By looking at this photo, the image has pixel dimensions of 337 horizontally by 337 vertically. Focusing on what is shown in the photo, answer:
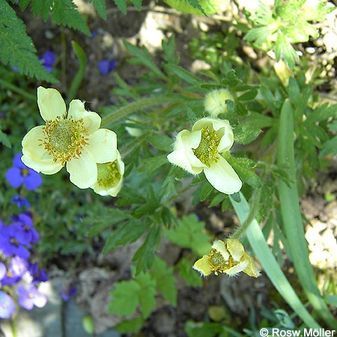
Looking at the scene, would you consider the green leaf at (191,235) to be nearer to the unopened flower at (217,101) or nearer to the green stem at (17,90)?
the green stem at (17,90)

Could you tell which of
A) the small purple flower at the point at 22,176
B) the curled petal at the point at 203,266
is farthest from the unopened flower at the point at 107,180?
the small purple flower at the point at 22,176

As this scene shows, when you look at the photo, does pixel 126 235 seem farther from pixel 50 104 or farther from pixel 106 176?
pixel 50 104

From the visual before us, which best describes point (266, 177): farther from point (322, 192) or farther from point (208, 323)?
point (208, 323)

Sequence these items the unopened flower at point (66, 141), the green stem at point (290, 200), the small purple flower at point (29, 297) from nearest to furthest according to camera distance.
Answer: the unopened flower at point (66, 141) → the green stem at point (290, 200) → the small purple flower at point (29, 297)

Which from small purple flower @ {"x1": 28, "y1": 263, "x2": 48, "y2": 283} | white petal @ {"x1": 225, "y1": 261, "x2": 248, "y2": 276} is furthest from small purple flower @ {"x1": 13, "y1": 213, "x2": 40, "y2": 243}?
white petal @ {"x1": 225, "y1": 261, "x2": 248, "y2": 276}

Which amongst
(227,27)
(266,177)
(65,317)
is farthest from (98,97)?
(266,177)
